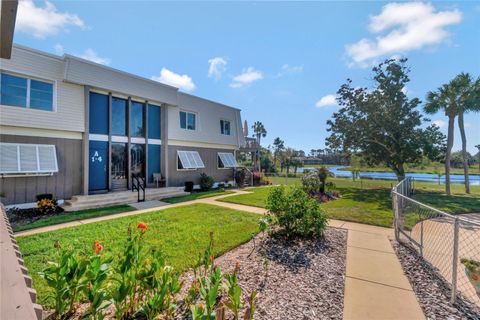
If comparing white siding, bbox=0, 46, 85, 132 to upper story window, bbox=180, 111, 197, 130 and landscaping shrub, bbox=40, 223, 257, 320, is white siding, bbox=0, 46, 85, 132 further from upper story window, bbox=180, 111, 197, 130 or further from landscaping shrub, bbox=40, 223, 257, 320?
landscaping shrub, bbox=40, 223, 257, 320

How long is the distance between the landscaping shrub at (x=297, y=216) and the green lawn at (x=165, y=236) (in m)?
0.99

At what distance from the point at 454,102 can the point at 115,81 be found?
21631 mm

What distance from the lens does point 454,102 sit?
1569cm

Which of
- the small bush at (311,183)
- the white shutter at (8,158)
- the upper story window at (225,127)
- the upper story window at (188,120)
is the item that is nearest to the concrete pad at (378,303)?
the small bush at (311,183)

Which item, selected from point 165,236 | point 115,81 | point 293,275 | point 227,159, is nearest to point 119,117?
point 115,81

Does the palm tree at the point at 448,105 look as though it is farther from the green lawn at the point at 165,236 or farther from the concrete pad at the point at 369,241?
the green lawn at the point at 165,236

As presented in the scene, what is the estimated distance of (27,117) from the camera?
8.44 m

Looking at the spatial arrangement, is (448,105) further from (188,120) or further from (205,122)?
(188,120)

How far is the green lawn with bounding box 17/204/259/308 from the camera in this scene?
4.18 m

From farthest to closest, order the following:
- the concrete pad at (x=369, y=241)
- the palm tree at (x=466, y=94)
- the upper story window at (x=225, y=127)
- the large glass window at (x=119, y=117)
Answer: the upper story window at (x=225, y=127)
the palm tree at (x=466, y=94)
the large glass window at (x=119, y=117)
the concrete pad at (x=369, y=241)

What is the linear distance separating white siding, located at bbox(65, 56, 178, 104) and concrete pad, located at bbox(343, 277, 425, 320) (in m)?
11.8

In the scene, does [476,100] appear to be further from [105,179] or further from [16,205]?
[16,205]

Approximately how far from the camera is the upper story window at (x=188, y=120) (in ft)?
47.8

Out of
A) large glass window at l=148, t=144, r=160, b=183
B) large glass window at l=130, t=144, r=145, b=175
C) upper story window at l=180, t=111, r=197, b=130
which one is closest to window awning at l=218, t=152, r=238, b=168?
upper story window at l=180, t=111, r=197, b=130
